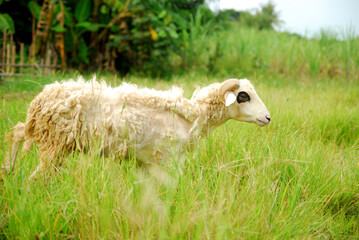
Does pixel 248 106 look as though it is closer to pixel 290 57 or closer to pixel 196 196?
pixel 196 196

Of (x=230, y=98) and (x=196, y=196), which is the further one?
(x=230, y=98)

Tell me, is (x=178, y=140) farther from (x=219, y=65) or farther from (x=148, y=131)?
(x=219, y=65)

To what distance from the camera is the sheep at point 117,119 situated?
100 inches

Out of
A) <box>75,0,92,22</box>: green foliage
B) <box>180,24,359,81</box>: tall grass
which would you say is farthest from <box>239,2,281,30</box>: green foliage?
<box>75,0,92,22</box>: green foliage

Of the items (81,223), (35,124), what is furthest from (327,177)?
(35,124)

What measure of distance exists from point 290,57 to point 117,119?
8.47 meters

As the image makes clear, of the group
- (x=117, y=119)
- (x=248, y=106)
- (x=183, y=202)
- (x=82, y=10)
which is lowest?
(x=183, y=202)

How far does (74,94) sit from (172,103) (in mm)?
827

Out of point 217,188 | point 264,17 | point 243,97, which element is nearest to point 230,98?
point 243,97

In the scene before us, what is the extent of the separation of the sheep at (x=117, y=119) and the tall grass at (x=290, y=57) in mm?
6033

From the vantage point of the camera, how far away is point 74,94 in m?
2.60

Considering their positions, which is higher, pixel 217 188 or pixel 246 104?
pixel 246 104

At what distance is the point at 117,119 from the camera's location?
2623 millimetres

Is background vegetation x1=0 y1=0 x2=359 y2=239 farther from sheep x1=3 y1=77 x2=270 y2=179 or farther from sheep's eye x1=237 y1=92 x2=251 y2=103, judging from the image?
sheep's eye x1=237 y1=92 x2=251 y2=103
